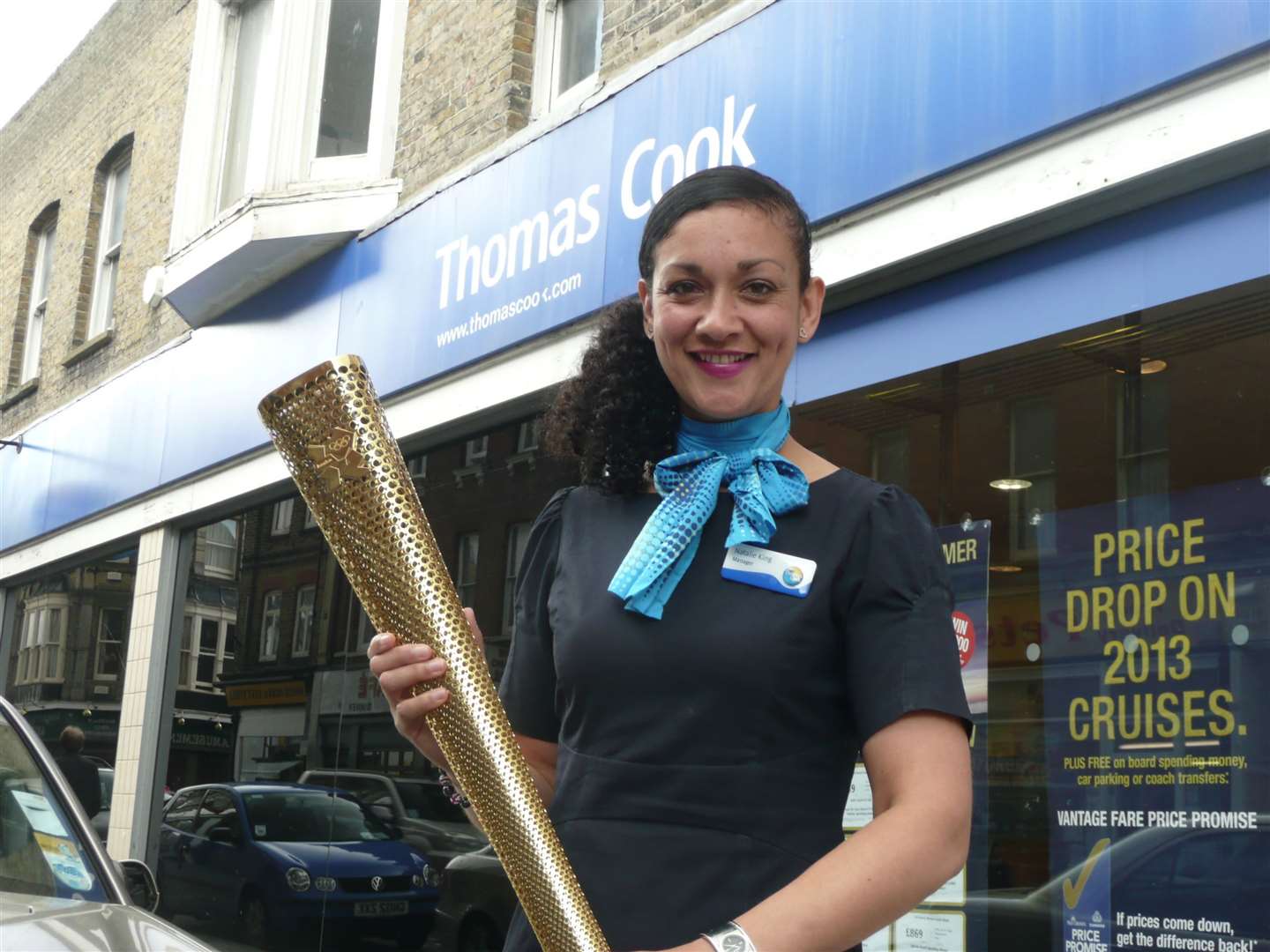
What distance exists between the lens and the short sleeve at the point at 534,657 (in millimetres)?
1888

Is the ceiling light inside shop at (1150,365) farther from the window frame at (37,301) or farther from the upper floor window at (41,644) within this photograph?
the window frame at (37,301)

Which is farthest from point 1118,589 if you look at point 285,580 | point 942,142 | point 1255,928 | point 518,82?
point 285,580

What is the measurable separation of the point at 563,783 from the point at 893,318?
410 centimetres

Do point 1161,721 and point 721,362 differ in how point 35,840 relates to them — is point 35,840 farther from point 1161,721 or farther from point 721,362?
point 1161,721

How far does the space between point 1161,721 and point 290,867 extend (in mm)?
6479

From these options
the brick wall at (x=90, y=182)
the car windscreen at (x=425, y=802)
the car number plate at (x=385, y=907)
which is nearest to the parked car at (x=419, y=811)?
the car windscreen at (x=425, y=802)

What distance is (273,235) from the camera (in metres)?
9.77

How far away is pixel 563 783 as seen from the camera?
1.73m

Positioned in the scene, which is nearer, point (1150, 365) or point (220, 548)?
point (1150, 365)

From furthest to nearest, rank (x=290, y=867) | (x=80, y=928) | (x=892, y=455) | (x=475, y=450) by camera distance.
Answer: (x=290, y=867), (x=475, y=450), (x=892, y=455), (x=80, y=928)

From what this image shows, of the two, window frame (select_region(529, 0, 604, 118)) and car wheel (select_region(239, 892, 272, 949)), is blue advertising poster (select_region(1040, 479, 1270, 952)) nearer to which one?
window frame (select_region(529, 0, 604, 118))

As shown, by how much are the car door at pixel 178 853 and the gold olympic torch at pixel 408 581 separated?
964 cm

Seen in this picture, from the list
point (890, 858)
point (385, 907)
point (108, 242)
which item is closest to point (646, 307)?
point (890, 858)

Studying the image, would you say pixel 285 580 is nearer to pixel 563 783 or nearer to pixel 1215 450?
pixel 1215 450
